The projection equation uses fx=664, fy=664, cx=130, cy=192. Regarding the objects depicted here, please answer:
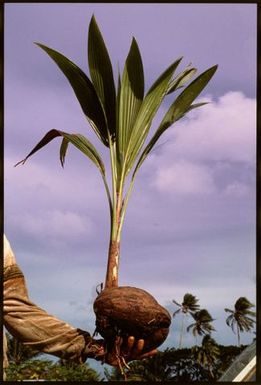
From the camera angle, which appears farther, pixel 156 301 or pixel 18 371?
pixel 18 371

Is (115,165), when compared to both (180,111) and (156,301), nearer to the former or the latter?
(180,111)

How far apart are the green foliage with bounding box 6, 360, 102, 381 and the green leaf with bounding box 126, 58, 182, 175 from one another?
23.6 ft

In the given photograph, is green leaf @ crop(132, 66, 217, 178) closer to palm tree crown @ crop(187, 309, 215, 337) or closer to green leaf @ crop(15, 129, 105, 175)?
green leaf @ crop(15, 129, 105, 175)

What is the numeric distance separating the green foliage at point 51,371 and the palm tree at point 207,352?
3993 mm

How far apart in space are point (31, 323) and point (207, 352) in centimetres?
1366

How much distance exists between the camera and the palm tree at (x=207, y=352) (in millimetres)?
14281

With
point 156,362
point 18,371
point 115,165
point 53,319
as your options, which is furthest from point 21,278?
point 156,362

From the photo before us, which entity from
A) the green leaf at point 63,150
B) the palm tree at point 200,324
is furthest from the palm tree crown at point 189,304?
the green leaf at point 63,150

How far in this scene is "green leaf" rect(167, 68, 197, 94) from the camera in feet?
9.09

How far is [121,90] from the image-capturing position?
238 cm

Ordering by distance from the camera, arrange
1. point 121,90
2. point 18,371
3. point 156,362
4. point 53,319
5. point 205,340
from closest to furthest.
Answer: point 53,319 < point 121,90 < point 18,371 < point 156,362 < point 205,340

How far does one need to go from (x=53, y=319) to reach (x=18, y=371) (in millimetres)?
8232

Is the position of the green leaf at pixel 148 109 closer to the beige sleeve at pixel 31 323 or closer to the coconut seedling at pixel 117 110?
the coconut seedling at pixel 117 110

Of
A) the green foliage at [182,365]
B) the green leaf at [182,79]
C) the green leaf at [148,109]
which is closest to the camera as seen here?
the green leaf at [148,109]
